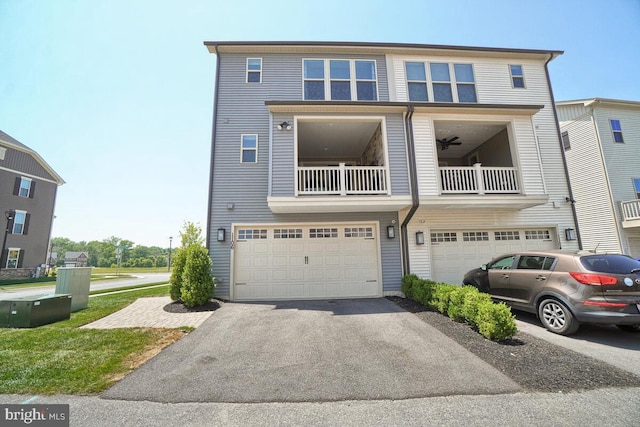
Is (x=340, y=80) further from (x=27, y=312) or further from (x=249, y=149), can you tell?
(x=27, y=312)

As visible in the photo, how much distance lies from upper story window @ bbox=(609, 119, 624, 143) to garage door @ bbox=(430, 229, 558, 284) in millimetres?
8305

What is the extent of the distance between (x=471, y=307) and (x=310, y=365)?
3428 millimetres

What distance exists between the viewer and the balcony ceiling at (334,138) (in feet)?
29.3

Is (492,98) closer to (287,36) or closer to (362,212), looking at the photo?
(362,212)

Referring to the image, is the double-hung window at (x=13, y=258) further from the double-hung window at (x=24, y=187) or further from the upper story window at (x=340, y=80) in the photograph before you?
the upper story window at (x=340, y=80)

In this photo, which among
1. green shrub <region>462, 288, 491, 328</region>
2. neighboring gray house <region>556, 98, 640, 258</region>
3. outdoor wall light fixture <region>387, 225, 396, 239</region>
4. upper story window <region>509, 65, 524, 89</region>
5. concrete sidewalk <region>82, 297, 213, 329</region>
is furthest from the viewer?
neighboring gray house <region>556, 98, 640, 258</region>

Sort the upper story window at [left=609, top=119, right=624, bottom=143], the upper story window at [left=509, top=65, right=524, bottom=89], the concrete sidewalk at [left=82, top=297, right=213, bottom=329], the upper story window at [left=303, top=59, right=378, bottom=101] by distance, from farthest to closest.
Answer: the upper story window at [left=609, top=119, right=624, bottom=143] → the upper story window at [left=509, top=65, right=524, bottom=89] → the upper story window at [left=303, top=59, right=378, bottom=101] → the concrete sidewalk at [left=82, top=297, right=213, bottom=329]

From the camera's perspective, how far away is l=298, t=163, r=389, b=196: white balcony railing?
8055mm

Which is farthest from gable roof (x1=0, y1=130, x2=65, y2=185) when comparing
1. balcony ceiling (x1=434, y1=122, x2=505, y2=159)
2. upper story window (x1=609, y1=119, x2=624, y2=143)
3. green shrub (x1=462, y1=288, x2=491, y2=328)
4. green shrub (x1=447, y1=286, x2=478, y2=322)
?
upper story window (x1=609, y1=119, x2=624, y2=143)

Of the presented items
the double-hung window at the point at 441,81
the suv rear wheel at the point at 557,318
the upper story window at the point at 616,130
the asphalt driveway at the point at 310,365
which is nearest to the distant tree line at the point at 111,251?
the asphalt driveway at the point at 310,365

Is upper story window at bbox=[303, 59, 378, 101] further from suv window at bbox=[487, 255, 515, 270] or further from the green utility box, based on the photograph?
the green utility box

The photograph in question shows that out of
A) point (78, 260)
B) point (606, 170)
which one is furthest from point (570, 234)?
point (78, 260)

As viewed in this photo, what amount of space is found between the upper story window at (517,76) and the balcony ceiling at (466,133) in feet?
8.13

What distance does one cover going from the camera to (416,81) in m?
9.96
